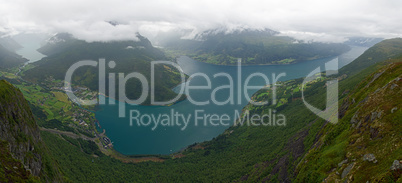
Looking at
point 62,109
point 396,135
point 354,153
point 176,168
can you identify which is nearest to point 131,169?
point 176,168

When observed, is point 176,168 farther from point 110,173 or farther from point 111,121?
point 111,121

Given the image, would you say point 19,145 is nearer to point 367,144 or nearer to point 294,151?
point 367,144

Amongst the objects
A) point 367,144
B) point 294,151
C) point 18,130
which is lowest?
point 294,151

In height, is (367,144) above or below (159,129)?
above

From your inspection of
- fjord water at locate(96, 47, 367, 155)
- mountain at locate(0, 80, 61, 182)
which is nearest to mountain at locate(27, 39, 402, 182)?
fjord water at locate(96, 47, 367, 155)

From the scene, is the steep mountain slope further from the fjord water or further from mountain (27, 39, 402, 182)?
the fjord water

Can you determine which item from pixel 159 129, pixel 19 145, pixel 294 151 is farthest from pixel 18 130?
pixel 159 129

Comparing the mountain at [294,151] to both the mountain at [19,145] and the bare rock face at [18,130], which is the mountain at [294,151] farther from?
the bare rock face at [18,130]
